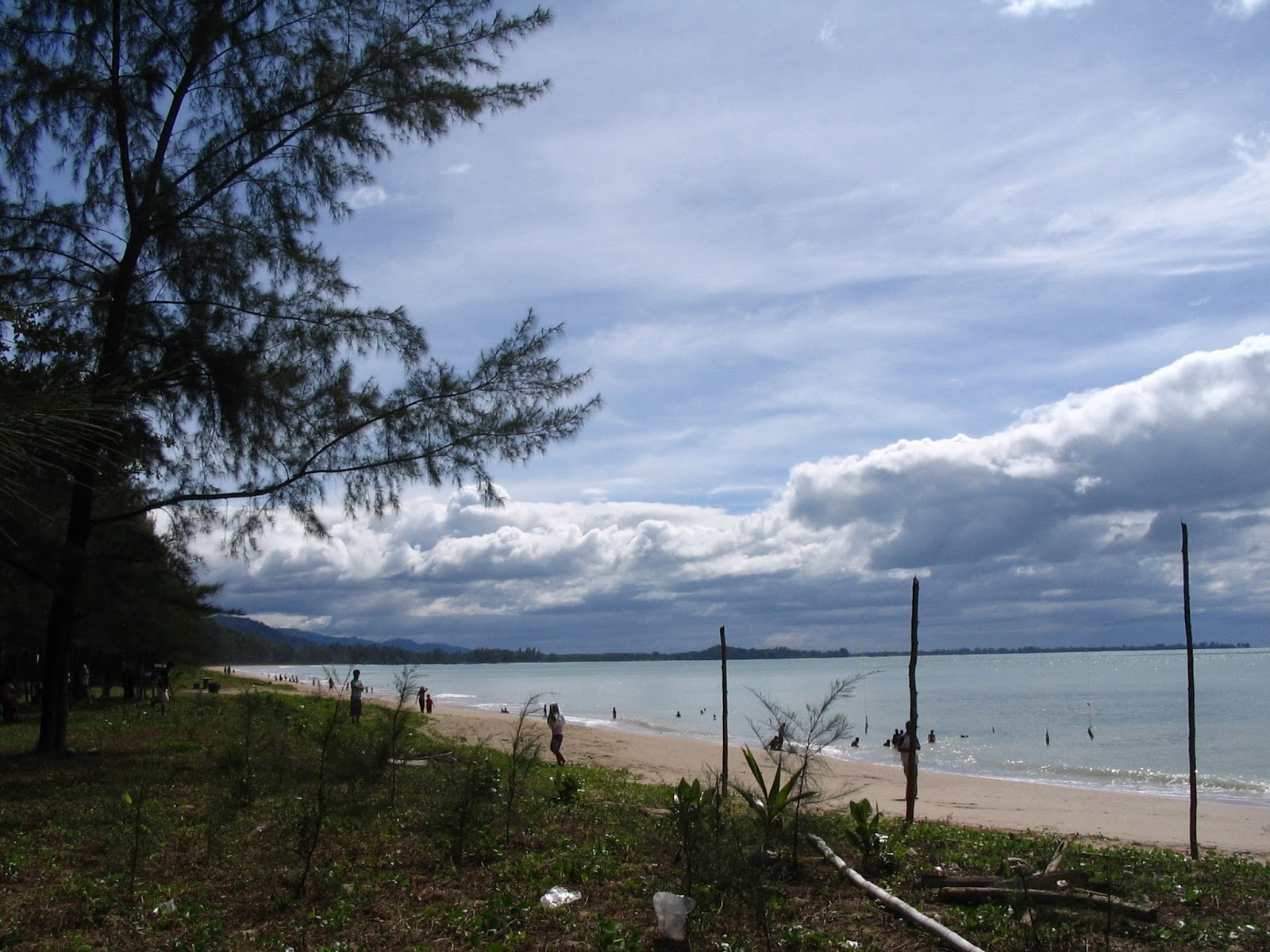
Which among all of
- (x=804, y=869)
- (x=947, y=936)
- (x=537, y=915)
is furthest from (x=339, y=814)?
(x=947, y=936)

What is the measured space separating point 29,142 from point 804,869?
1183 cm

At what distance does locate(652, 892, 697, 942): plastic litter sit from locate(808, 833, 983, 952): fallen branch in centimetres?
133

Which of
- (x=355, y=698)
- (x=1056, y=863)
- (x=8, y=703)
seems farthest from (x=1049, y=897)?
(x=8, y=703)

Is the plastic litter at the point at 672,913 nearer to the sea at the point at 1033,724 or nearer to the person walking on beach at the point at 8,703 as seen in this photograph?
the sea at the point at 1033,724

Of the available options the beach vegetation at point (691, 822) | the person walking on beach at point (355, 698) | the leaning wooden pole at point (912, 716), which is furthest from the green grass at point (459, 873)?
the person walking on beach at point (355, 698)

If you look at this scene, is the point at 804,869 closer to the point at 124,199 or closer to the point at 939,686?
the point at 124,199

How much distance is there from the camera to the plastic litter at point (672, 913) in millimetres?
5320

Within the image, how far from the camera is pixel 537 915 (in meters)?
5.83

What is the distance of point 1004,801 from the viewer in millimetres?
20016

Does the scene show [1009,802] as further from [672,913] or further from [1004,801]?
[672,913]

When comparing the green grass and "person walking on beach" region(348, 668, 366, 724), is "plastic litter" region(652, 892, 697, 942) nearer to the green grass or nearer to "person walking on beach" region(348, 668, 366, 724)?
the green grass

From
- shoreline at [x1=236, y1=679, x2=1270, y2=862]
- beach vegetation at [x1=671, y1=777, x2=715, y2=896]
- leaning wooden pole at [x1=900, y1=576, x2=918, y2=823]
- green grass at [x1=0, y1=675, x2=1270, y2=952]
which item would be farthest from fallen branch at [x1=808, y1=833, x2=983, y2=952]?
leaning wooden pole at [x1=900, y1=576, x2=918, y2=823]

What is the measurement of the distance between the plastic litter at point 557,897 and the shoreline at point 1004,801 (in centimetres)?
385

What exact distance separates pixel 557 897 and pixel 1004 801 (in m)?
16.7
